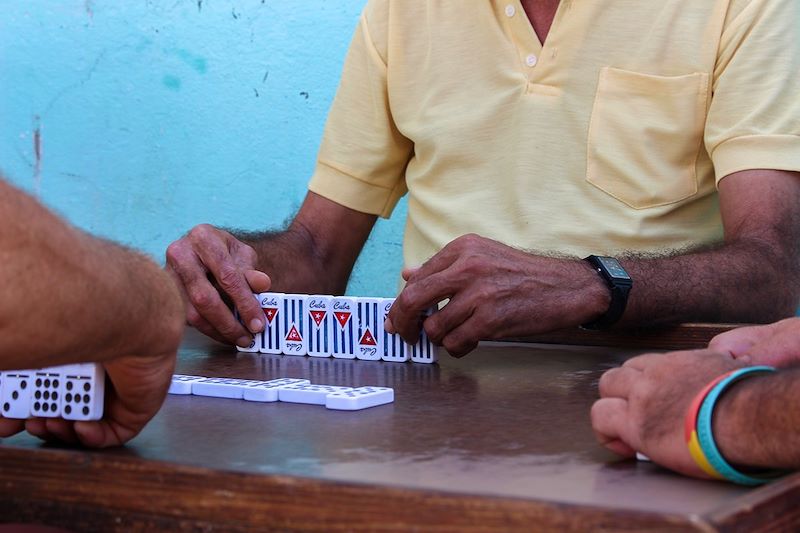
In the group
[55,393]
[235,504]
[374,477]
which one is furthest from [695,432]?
[55,393]

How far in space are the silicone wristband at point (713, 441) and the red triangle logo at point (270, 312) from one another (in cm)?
105

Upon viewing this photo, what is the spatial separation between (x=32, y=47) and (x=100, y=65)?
0.71 feet

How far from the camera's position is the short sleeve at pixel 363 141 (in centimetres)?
268

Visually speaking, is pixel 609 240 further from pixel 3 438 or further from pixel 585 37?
pixel 3 438

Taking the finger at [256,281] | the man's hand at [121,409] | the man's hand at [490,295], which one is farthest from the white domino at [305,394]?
the finger at [256,281]

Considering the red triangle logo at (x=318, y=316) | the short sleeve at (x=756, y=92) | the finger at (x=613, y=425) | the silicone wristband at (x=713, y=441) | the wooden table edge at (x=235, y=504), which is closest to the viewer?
the wooden table edge at (x=235, y=504)

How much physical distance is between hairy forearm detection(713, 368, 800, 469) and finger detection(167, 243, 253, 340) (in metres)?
1.10

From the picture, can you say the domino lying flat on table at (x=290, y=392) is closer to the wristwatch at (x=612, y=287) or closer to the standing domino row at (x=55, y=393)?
the standing domino row at (x=55, y=393)

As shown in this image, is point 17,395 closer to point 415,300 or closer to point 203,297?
point 415,300

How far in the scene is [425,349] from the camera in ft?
5.81

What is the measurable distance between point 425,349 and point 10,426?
78 centimetres

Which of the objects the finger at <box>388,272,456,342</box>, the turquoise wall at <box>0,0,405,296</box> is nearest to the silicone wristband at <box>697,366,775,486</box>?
the finger at <box>388,272,456,342</box>

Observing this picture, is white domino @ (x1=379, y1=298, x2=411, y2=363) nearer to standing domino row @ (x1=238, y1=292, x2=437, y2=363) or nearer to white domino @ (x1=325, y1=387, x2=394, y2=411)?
standing domino row @ (x1=238, y1=292, x2=437, y2=363)

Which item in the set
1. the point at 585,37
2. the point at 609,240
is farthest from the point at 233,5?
the point at 609,240
